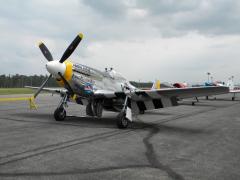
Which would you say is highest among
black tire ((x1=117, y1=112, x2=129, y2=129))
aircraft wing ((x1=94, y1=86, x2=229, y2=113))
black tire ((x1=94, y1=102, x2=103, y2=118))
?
aircraft wing ((x1=94, y1=86, x2=229, y2=113))

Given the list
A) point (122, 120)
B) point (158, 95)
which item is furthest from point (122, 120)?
point (158, 95)

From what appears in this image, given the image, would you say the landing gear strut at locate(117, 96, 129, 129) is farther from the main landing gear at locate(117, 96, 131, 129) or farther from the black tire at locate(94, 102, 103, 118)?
the black tire at locate(94, 102, 103, 118)

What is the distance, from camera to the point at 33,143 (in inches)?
320

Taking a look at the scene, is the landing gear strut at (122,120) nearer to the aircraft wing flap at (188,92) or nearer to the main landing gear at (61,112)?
the aircraft wing flap at (188,92)

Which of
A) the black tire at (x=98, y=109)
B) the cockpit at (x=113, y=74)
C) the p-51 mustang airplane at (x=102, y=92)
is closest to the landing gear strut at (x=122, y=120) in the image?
the p-51 mustang airplane at (x=102, y=92)

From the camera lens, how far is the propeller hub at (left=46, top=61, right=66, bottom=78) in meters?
11.7

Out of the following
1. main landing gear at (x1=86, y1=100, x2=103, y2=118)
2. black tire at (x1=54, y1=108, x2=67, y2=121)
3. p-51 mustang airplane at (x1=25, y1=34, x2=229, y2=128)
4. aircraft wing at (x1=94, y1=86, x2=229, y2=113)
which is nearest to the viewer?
aircraft wing at (x1=94, y1=86, x2=229, y2=113)

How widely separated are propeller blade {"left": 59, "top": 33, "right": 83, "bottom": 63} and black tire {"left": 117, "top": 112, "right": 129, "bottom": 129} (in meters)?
3.41

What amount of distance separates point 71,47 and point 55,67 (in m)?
1.20

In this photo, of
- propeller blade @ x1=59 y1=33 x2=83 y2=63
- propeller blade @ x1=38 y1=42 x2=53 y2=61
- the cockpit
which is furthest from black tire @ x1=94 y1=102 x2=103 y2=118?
propeller blade @ x1=38 y1=42 x2=53 y2=61

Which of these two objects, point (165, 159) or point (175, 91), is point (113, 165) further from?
point (175, 91)

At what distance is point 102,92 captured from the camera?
494 inches

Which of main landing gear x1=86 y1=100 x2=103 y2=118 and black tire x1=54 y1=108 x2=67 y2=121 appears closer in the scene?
main landing gear x1=86 y1=100 x2=103 y2=118

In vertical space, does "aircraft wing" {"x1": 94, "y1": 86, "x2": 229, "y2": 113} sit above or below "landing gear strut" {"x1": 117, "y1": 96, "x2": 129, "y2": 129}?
above
